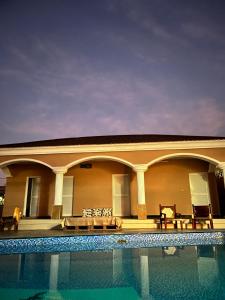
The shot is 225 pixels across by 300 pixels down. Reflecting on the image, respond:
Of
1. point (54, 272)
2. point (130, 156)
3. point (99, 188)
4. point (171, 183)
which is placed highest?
point (130, 156)

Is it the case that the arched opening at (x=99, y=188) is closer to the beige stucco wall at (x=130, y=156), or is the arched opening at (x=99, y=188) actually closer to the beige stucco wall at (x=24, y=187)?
the beige stucco wall at (x=24, y=187)

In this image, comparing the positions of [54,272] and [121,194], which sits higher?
[121,194]

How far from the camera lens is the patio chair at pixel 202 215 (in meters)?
8.02

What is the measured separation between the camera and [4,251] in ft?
19.5

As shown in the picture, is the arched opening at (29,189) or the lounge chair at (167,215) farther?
the arched opening at (29,189)

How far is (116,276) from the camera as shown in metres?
A: 3.65

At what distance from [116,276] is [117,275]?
0.06m

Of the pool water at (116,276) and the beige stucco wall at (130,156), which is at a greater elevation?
the beige stucco wall at (130,156)

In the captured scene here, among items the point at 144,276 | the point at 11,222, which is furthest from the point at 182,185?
the point at 11,222

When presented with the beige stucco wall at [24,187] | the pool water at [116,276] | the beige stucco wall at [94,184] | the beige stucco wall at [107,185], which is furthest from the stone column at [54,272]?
the beige stucco wall at [24,187]

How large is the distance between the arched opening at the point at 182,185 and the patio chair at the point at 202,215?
2324 mm

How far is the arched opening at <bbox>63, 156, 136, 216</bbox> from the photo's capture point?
36.8 feet

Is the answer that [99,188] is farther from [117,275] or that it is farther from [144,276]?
[144,276]

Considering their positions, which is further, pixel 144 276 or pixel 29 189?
pixel 29 189
